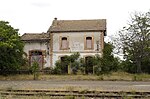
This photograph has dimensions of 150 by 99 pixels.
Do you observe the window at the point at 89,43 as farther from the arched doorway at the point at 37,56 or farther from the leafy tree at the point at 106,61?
the arched doorway at the point at 37,56

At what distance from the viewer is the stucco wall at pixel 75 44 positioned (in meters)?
38.4

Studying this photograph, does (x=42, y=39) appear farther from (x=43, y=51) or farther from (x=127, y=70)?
(x=127, y=70)

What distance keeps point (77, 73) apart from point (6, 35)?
8915mm

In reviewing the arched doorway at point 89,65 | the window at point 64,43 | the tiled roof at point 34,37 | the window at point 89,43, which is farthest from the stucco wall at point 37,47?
the arched doorway at point 89,65

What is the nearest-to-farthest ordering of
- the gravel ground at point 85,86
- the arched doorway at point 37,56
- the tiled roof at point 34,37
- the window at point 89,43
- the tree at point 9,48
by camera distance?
the gravel ground at point 85,86 → the tree at point 9,48 → the window at point 89,43 → the arched doorway at point 37,56 → the tiled roof at point 34,37

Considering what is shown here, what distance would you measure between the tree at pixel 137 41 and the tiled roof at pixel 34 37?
9.55 m

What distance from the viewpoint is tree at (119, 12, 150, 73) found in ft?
115

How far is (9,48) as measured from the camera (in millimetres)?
32688

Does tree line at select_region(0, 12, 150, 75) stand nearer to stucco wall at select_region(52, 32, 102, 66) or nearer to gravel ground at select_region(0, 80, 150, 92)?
stucco wall at select_region(52, 32, 102, 66)

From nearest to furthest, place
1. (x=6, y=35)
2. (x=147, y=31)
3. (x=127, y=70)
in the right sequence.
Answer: (x=6, y=35), (x=147, y=31), (x=127, y=70)

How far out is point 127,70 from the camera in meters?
37.7

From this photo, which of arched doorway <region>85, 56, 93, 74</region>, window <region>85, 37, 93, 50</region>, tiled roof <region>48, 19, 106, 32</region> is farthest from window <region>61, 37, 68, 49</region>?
arched doorway <region>85, 56, 93, 74</region>

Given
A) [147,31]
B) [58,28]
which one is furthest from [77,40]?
[147,31]

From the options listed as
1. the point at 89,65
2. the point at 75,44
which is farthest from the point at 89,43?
the point at 89,65
